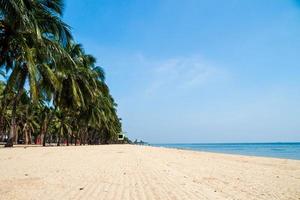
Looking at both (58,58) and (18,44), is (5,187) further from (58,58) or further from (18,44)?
(58,58)

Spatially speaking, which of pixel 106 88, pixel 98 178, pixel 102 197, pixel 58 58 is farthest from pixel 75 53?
pixel 102 197

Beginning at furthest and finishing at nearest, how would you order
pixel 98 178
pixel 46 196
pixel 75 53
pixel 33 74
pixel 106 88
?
pixel 106 88, pixel 75 53, pixel 33 74, pixel 98 178, pixel 46 196

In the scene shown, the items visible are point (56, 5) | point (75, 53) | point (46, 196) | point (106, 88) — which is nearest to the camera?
point (46, 196)

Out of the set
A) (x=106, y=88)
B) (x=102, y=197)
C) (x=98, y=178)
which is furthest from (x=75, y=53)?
(x=102, y=197)

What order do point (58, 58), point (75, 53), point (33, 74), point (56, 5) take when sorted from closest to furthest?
point (33, 74), point (56, 5), point (58, 58), point (75, 53)

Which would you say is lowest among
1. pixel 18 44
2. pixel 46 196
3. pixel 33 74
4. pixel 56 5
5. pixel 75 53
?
pixel 46 196

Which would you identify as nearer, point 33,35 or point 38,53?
point 33,35

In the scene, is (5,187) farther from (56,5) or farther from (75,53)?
(75,53)

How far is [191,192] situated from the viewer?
243 inches

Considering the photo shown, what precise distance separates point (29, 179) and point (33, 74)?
763cm

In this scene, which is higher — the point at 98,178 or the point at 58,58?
the point at 58,58

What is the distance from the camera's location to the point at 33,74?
13914 mm

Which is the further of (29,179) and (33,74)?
(33,74)

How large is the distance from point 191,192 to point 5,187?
3660 mm
